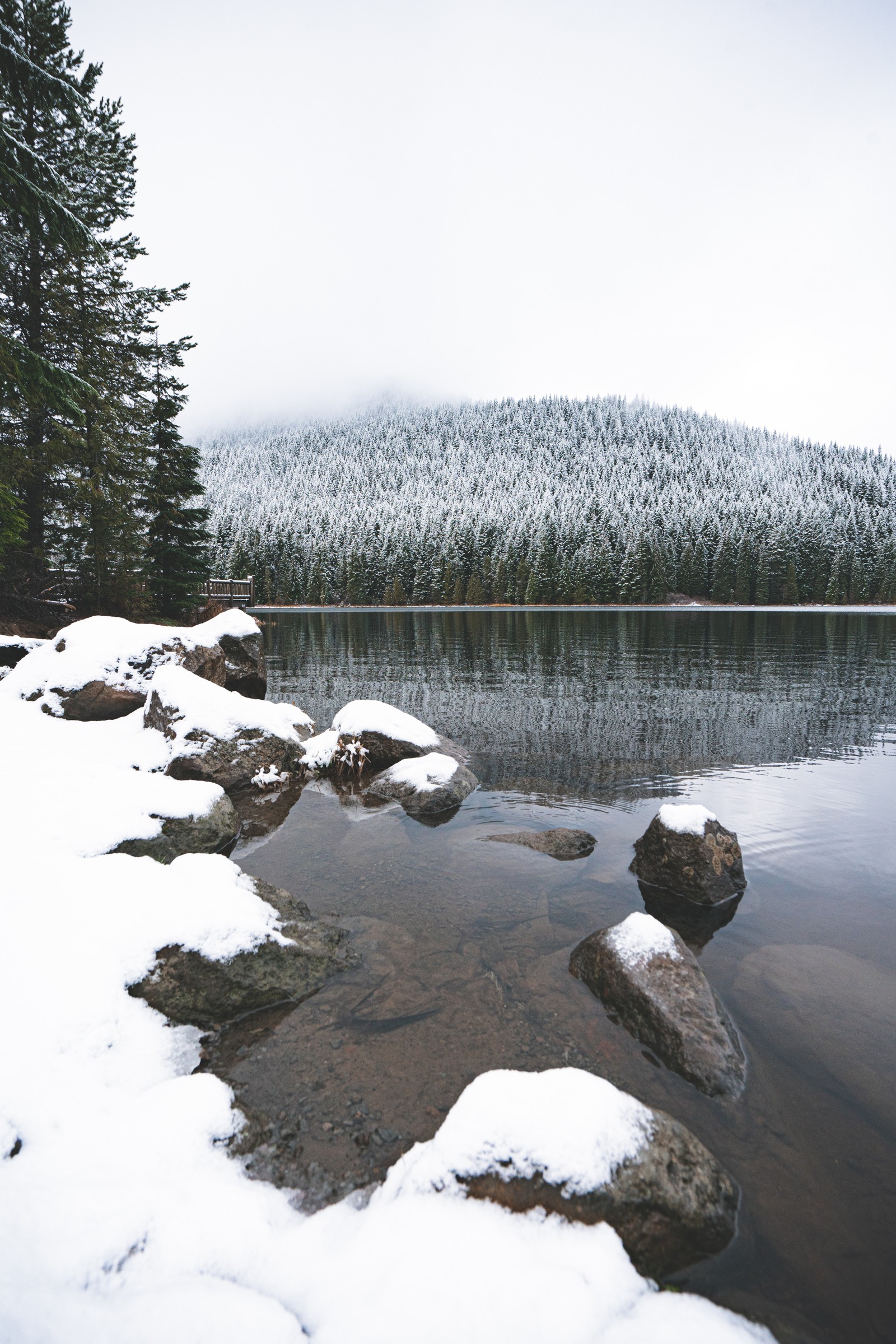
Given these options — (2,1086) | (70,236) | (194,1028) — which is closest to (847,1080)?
(194,1028)

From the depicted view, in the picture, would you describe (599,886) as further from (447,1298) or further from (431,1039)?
(447,1298)

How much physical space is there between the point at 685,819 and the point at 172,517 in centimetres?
2620

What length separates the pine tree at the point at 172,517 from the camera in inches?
1005

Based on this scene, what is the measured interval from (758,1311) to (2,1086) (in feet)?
14.2

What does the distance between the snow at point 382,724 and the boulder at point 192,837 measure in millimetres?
3864

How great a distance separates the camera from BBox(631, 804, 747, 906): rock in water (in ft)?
23.2

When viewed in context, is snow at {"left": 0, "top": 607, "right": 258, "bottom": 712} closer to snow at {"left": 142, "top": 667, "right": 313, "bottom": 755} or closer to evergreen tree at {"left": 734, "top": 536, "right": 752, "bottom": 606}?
snow at {"left": 142, "top": 667, "right": 313, "bottom": 755}

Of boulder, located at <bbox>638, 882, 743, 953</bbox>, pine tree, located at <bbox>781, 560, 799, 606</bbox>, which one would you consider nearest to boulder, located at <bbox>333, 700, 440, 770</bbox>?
boulder, located at <bbox>638, 882, 743, 953</bbox>

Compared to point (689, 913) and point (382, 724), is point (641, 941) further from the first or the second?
point (382, 724)

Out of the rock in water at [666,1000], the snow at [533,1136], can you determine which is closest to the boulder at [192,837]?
the snow at [533,1136]

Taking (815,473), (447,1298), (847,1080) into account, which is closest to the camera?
(447,1298)

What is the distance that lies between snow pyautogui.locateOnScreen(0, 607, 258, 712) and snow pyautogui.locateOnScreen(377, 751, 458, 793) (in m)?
5.74

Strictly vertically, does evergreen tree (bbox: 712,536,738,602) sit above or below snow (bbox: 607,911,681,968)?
above

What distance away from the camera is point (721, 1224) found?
3.20 meters
